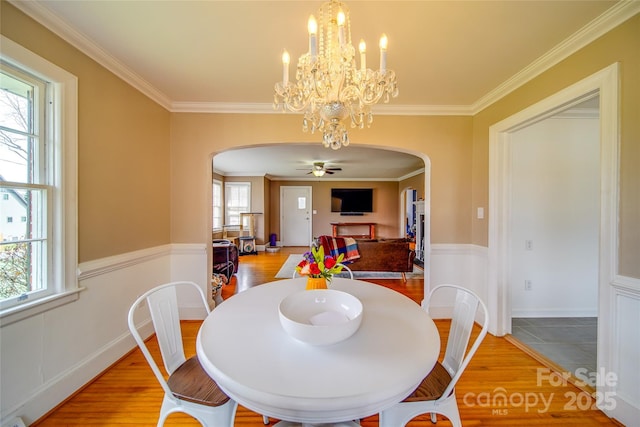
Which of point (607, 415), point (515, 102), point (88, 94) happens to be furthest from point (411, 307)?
point (88, 94)

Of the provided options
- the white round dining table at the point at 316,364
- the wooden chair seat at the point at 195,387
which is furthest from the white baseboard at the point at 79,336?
the white round dining table at the point at 316,364

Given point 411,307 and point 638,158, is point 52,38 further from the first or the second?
point 638,158

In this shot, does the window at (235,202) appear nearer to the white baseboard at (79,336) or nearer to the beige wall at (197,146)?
the beige wall at (197,146)

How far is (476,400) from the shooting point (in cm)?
169

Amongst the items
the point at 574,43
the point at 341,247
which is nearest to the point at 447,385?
the point at 574,43

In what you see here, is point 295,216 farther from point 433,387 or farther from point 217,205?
point 433,387

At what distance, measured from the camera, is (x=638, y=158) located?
1423 millimetres

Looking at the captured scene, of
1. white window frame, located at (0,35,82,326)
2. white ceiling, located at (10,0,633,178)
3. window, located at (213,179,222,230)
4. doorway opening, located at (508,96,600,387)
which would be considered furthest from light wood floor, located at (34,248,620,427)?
window, located at (213,179,222,230)

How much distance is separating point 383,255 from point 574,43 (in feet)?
11.2

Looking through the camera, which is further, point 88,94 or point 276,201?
point 276,201

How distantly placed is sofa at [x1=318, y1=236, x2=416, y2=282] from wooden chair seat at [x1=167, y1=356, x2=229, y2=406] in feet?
10.6

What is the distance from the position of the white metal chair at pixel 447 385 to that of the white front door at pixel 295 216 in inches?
278

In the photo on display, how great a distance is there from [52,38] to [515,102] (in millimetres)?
3539

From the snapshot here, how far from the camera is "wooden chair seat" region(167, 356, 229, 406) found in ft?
3.56
